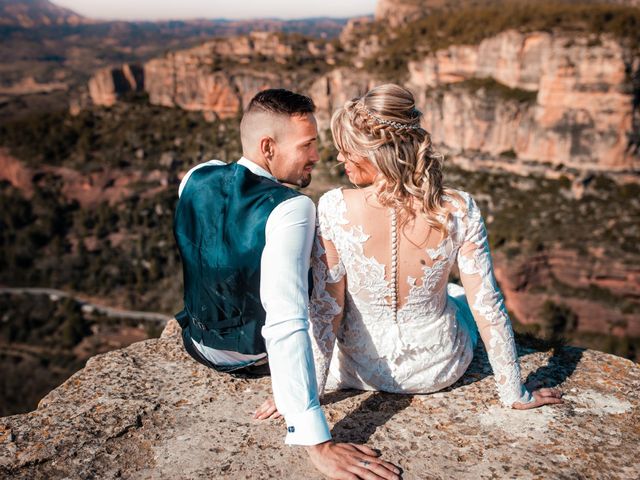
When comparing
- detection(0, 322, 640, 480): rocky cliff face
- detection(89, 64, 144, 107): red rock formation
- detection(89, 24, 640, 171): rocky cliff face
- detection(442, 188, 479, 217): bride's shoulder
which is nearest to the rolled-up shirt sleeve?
detection(0, 322, 640, 480): rocky cliff face

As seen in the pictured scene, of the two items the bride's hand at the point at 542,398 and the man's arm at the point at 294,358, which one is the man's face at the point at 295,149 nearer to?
the man's arm at the point at 294,358

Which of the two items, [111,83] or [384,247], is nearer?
[384,247]

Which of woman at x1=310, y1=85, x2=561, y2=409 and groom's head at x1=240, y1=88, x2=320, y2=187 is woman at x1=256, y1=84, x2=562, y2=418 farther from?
groom's head at x1=240, y1=88, x2=320, y2=187

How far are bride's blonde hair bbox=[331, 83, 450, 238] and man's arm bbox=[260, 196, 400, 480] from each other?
1.49ft

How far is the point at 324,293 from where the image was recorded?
8.17 ft

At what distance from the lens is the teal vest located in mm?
2209

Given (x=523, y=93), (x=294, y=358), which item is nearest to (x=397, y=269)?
(x=294, y=358)

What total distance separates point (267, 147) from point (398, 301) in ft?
3.11

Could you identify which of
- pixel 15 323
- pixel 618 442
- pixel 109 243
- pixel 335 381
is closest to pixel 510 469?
pixel 618 442

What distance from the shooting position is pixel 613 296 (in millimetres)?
18000

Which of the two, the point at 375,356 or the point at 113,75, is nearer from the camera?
the point at 375,356

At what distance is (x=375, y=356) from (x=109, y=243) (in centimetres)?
2646

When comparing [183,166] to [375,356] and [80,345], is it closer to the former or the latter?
[80,345]

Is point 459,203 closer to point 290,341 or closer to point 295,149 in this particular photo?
point 295,149
